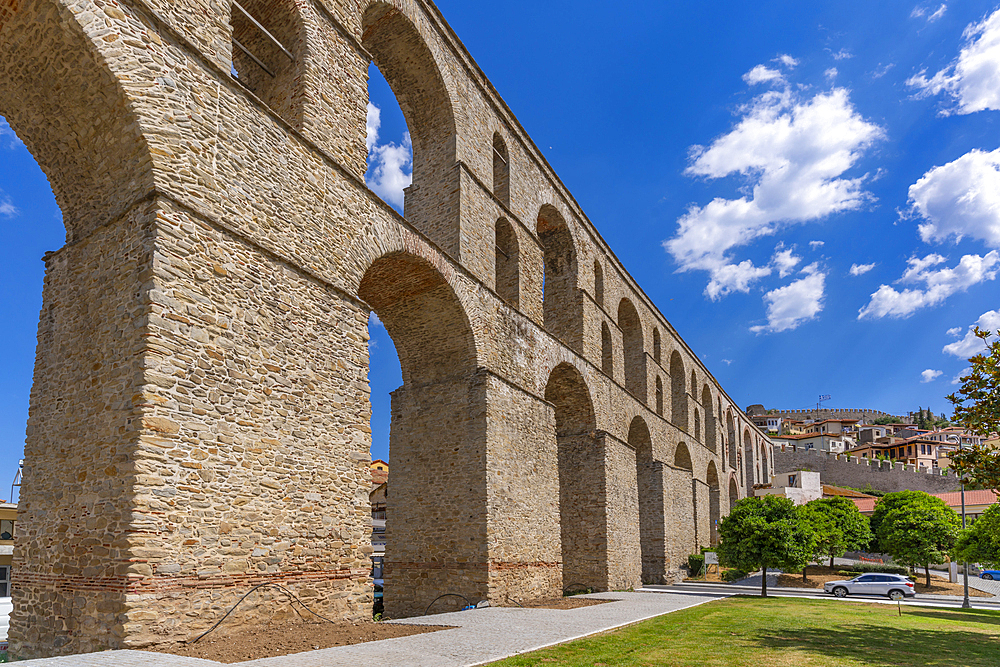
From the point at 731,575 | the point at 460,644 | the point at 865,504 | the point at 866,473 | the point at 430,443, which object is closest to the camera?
the point at 460,644

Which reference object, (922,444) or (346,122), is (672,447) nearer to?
(346,122)

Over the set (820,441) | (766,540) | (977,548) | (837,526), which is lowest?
(837,526)

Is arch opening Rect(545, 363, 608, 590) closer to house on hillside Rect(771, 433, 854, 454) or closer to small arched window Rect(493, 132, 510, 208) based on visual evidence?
small arched window Rect(493, 132, 510, 208)

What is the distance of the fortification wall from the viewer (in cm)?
6988

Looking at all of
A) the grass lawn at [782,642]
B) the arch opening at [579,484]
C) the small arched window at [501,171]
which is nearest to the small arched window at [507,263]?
the small arched window at [501,171]

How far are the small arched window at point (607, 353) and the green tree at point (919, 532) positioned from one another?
18.5 meters

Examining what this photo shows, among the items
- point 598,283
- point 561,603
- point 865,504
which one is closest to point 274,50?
point 561,603

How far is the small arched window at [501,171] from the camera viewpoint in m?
21.2

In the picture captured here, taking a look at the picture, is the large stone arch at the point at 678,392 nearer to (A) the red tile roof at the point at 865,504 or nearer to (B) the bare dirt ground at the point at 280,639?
(A) the red tile roof at the point at 865,504

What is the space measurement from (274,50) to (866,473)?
79.9 meters

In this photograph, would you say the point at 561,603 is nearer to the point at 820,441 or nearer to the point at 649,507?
the point at 649,507

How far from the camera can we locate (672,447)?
115 ft

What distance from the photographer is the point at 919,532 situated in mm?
32312

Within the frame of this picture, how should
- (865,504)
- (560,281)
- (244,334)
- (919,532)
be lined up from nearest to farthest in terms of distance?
(244,334), (560,281), (919,532), (865,504)
